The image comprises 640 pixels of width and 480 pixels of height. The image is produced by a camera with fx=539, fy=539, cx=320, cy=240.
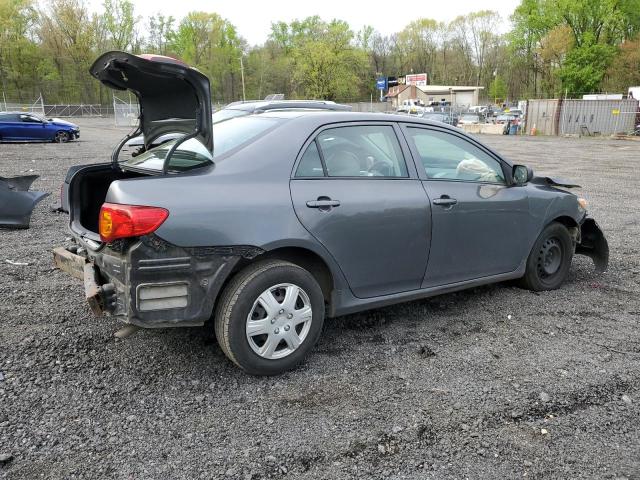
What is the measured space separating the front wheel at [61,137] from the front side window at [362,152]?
24.6 m

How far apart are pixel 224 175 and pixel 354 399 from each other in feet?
5.06

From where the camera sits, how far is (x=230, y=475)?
252cm

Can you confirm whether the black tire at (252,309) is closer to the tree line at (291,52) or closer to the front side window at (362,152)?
the front side window at (362,152)

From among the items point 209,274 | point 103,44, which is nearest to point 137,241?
point 209,274

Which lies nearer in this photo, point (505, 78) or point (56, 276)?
point (56, 276)

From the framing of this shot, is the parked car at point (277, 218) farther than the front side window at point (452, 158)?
No

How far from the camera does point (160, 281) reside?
3.03 metres

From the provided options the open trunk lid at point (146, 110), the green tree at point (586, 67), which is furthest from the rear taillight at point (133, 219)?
the green tree at point (586, 67)

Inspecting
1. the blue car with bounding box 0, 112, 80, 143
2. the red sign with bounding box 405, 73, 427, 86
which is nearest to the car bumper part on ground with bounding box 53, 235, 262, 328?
the blue car with bounding box 0, 112, 80, 143

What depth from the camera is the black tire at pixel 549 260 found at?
4.86 metres

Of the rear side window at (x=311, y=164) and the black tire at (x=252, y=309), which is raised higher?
the rear side window at (x=311, y=164)

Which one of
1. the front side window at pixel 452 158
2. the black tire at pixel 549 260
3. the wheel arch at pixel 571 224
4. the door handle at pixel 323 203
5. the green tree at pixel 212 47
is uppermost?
the green tree at pixel 212 47

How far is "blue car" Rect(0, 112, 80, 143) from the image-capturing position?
75.4 ft

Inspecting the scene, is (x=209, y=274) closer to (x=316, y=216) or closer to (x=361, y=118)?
(x=316, y=216)
